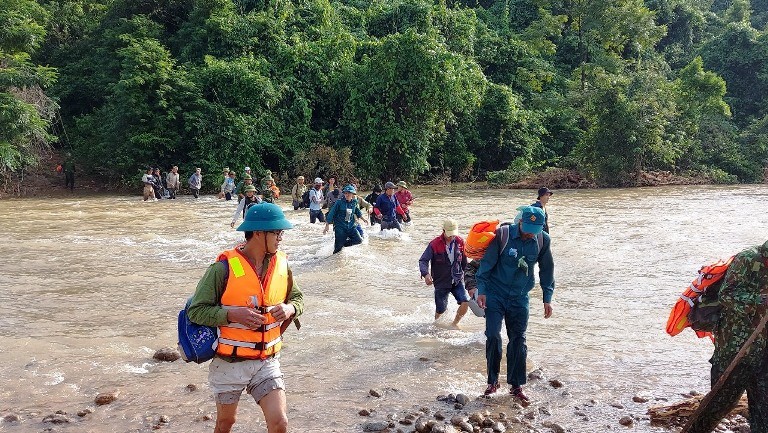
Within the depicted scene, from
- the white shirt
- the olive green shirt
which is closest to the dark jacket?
the olive green shirt

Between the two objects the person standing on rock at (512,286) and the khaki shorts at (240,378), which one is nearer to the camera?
the khaki shorts at (240,378)

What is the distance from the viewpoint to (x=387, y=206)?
15.0 meters

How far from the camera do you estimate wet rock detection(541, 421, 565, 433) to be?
17.0 feet

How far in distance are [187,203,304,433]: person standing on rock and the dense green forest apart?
25111mm

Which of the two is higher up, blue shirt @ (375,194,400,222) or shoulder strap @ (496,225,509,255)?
shoulder strap @ (496,225,509,255)

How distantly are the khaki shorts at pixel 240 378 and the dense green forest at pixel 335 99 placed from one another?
2513 cm

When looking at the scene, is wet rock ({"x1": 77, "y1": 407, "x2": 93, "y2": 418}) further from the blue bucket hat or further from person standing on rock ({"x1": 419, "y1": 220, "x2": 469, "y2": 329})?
person standing on rock ({"x1": 419, "y1": 220, "x2": 469, "y2": 329})

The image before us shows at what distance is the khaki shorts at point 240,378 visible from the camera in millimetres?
3795

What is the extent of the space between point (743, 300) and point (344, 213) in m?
8.41

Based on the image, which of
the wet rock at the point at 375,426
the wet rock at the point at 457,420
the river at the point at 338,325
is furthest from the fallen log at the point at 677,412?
the wet rock at the point at 375,426

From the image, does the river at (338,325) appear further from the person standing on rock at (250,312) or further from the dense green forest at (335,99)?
the dense green forest at (335,99)

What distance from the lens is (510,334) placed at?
585 centimetres

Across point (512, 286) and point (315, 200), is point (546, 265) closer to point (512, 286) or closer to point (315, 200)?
point (512, 286)

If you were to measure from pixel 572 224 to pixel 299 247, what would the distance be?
7.79 meters
